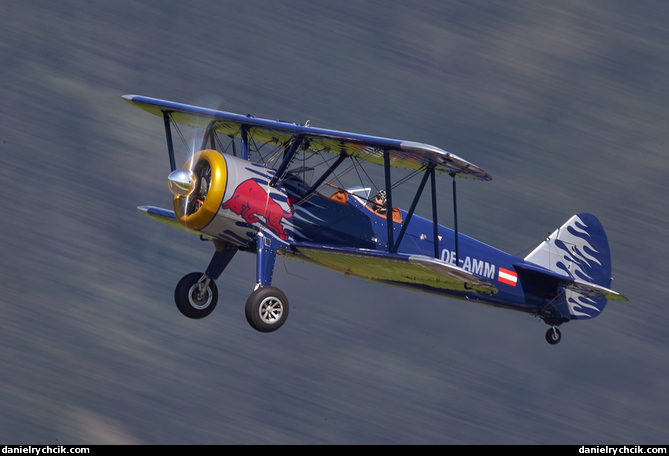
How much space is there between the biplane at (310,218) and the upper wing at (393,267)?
0.07ft

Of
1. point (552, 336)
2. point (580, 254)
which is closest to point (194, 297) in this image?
point (552, 336)

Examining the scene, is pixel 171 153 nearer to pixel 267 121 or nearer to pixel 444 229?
pixel 267 121

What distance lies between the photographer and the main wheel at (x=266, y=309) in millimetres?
12953

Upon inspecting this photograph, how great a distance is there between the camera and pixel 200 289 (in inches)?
577

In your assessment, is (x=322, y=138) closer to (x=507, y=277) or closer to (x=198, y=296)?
(x=198, y=296)

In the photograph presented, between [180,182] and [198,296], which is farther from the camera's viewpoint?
[198,296]

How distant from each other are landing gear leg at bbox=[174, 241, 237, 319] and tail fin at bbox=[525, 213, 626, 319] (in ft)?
20.9

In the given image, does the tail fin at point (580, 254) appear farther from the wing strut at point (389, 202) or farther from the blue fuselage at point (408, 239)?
the wing strut at point (389, 202)

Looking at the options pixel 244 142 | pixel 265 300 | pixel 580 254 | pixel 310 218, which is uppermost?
pixel 580 254

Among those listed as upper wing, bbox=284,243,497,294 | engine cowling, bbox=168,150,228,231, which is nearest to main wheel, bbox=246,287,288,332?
upper wing, bbox=284,243,497,294

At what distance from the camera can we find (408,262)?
12.5 meters

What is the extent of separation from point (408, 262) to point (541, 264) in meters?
6.03

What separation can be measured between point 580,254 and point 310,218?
6.77 m

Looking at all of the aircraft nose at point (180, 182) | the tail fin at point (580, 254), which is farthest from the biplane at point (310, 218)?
the tail fin at point (580, 254)
